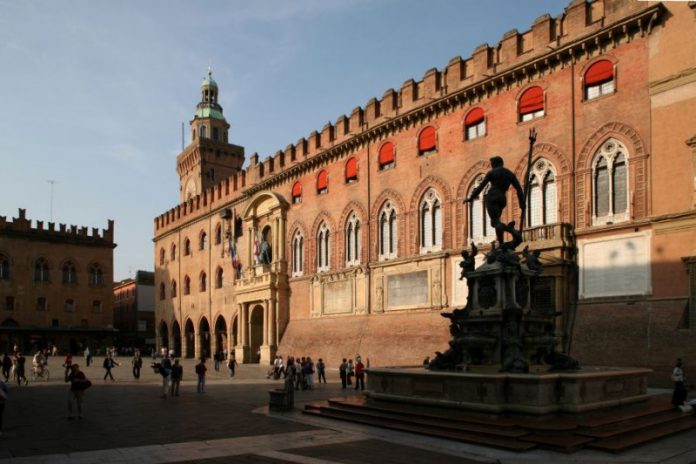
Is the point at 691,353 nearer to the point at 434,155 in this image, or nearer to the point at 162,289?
the point at 434,155

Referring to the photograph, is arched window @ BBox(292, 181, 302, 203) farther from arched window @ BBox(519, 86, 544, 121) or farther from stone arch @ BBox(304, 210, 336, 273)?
arched window @ BBox(519, 86, 544, 121)

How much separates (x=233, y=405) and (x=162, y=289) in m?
45.1

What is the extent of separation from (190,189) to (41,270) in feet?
50.8

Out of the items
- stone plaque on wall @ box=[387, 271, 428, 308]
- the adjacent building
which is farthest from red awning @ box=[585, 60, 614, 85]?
the adjacent building

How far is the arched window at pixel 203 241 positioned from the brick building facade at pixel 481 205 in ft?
17.5

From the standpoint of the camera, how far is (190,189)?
66.3 metres

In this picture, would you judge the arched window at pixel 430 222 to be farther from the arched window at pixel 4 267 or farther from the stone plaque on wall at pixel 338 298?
the arched window at pixel 4 267

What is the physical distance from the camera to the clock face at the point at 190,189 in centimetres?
6534

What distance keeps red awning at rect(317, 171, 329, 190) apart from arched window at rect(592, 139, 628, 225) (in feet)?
58.5

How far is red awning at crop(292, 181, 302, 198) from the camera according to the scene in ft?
136

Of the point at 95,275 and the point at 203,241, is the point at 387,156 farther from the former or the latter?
the point at 95,275

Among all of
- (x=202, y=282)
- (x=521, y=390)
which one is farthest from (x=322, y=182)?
(x=521, y=390)

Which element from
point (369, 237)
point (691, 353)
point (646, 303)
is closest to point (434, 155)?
point (369, 237)

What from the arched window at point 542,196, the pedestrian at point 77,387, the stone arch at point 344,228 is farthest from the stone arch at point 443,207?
the pedestrian at point 77,387
